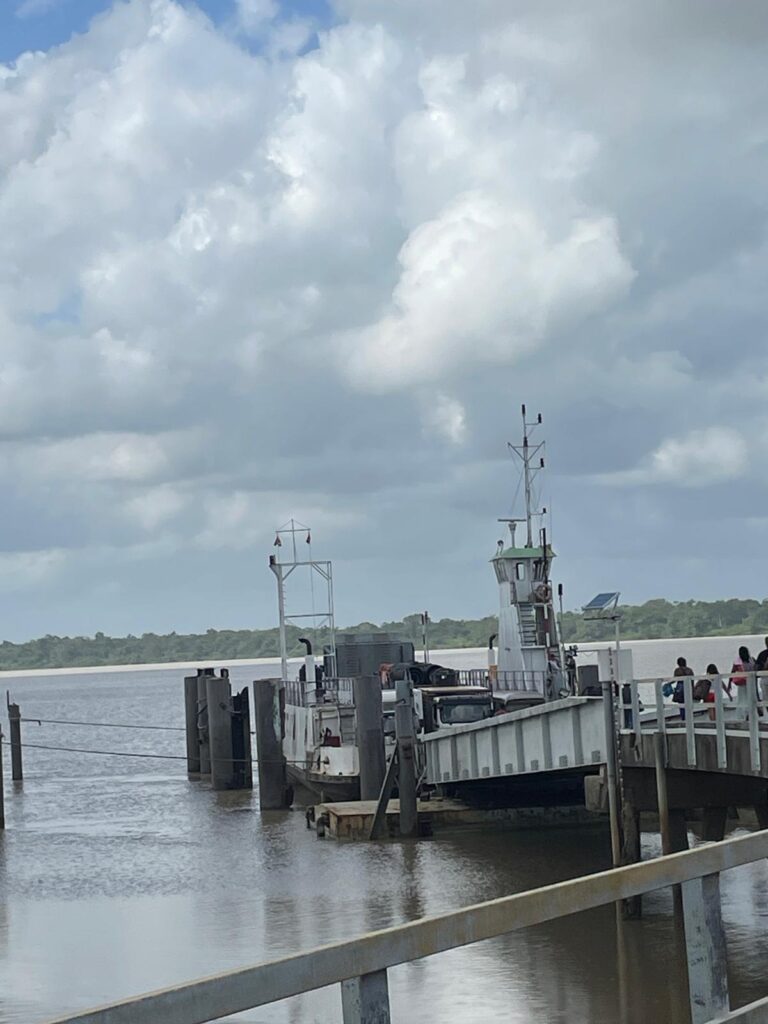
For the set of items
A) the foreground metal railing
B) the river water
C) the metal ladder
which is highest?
the metal ladder

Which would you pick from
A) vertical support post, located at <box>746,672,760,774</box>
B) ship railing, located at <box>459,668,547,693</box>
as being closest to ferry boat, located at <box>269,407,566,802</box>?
ship railing, located at <box>459,668,547,693</box>

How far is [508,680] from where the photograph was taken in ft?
130

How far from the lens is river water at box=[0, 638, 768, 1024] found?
15797 millimetres

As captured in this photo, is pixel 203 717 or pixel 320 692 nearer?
pixel 320 692

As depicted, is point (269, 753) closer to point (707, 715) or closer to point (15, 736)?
point (15, 736)

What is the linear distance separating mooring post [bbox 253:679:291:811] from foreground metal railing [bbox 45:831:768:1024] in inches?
1259

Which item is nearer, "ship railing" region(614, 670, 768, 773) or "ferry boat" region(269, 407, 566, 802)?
"ship railing" region(614, 670, 768, 773)

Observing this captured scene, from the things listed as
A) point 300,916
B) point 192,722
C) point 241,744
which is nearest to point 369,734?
point 300,916

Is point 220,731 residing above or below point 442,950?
below

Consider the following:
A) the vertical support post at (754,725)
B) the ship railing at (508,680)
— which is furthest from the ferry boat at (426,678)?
the vertical support post at (754,725)

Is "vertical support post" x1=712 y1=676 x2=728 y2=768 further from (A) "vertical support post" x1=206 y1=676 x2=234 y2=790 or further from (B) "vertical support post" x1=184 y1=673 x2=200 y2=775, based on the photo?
(B) "vertical support post" x1=184 y1=673 x2=200 y2=775

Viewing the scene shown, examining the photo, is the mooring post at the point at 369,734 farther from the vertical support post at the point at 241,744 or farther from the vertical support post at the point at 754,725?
the vertical support post at the point at 754,725

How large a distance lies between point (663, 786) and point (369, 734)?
12.9 m

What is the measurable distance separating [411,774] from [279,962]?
25.4 m
